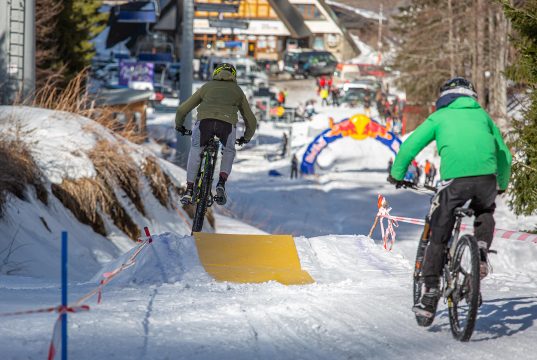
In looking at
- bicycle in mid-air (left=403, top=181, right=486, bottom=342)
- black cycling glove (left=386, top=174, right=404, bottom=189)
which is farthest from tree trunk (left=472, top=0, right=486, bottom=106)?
bicycle in mid-air (left=403, top=181, right=486, bottom=342)

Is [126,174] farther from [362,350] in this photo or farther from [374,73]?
[374,73]

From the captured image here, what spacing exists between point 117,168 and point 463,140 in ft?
31.3

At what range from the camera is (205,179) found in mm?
12242

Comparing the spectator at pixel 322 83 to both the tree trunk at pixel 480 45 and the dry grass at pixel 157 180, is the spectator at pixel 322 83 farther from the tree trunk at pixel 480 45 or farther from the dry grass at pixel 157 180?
the dry grass at pixel 157 180

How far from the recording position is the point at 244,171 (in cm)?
4941

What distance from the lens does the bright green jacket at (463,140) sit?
6625 millimetres

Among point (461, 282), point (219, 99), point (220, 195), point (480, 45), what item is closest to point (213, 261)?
point (220, 195)

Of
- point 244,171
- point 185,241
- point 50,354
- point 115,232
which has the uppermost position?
point 50,354

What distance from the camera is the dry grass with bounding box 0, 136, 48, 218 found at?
12.9 meters

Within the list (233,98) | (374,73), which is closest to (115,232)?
(233,98)

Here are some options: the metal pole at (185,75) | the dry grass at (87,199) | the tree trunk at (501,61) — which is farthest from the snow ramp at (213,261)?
the tree trunk at (501,61)

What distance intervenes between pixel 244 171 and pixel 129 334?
43.3 metres

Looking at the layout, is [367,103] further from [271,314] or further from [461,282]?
[461,282]

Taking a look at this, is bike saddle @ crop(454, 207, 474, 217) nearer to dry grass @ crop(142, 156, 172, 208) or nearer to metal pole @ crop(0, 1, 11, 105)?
dry grass @ crop(142, 156, 172, 208)
